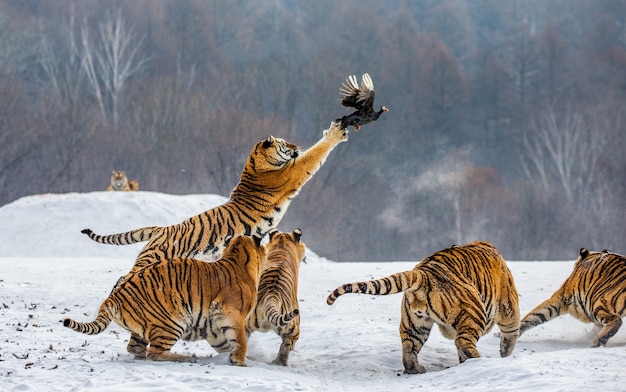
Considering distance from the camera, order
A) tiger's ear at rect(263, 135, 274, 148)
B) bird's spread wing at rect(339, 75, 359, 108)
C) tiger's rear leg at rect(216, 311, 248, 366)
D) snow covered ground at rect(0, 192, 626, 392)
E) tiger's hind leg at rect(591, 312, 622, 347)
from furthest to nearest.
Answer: bird's spread wing at rect(339, 75, 359, 108) → tiger's ear at rect(263, 135, 274, 148) → tiger's hind leg at rect(591, 312, 622, 347) → tiger's rear leg at rect(216, 311, 248, 366) → snow covered ground at rect(0, 192, 626, 392)

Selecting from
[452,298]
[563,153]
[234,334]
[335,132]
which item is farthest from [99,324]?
[563,153]

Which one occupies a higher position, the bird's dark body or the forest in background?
the forest in background

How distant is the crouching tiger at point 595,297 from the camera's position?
9008 mm

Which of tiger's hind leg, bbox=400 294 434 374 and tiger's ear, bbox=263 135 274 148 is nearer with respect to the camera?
tiger's hind leg, bbox=400 294 434 374

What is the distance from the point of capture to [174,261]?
7922mm

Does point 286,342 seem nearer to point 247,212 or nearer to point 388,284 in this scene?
point 388,284

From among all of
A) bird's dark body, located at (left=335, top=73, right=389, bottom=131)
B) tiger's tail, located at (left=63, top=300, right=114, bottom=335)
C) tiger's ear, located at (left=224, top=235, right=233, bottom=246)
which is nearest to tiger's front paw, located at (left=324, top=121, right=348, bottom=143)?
bird's dark body, located at (left=335, top=73, right=389, bottom=131)

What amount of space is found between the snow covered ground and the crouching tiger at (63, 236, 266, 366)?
0.58 ft

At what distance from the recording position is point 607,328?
29.2 ft

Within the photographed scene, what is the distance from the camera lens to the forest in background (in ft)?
150

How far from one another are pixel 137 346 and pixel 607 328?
12.8 ft

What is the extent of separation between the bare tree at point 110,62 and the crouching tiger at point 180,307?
1766 inches

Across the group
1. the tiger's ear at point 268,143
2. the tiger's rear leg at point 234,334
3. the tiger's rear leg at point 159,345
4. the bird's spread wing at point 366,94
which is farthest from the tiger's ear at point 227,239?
the bird's spread wing at point 366,94

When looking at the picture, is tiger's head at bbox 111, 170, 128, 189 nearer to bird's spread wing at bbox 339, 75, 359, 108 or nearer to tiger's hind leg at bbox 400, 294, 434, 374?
bird's spread wing at bbox 339, 75, 359, 108
